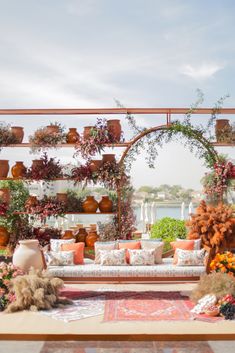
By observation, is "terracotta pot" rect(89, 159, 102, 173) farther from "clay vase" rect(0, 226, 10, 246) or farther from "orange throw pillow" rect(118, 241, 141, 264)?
"orange throw pillow" rect(118, 241, 141, 264)

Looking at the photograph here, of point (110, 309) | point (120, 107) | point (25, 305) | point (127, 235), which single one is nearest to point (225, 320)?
point (110, 309)

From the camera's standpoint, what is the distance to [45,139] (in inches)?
370

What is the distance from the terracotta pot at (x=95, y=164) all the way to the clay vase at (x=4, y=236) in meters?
2.05

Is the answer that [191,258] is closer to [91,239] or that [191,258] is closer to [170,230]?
[170,230]

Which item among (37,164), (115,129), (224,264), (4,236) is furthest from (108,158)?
(224,264)

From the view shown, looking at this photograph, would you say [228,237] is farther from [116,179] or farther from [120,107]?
[120,107]

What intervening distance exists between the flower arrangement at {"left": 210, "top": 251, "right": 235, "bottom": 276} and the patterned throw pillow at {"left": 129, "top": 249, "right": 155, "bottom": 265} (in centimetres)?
84

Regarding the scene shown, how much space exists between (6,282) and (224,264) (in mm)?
2758

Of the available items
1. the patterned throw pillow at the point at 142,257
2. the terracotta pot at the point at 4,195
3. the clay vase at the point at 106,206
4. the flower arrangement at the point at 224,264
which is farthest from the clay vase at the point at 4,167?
the flower arrangement at the point at 224,264

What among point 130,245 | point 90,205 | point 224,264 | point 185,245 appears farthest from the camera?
point 90,205

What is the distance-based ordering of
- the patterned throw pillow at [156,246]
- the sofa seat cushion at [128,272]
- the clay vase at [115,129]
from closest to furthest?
1. the sofa seat cushion at [128,272]
2. the patterned throw pillow at [156,246]
3. the clay vase at [115,129]

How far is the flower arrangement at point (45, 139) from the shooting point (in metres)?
9.42

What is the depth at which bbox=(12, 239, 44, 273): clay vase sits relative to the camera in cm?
668

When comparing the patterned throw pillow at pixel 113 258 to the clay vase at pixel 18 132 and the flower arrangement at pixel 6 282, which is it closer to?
the flower arrangement at pixel 6 282
